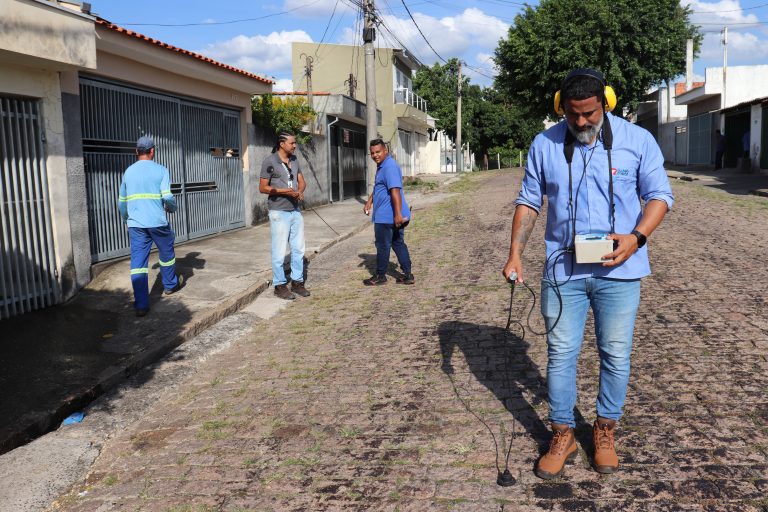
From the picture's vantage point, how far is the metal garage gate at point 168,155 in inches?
361

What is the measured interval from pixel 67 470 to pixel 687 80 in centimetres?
3659

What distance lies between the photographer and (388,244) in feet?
28.4

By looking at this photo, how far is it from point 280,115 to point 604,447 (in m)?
13.7

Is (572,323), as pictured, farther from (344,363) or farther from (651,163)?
(344,363)

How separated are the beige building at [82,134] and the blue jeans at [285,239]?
2279 millimetres

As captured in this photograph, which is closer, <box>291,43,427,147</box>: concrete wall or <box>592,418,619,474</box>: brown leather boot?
<box>592,418,619,474</box>: brown leather boot

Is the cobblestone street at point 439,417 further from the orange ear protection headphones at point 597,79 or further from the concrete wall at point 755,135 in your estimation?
the concrete wall at point 755,135

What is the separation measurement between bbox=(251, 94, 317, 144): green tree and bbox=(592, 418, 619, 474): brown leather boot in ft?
37.4

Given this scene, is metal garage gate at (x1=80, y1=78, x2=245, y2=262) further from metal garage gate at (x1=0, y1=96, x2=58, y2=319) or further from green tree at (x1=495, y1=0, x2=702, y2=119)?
green tree at (x1=495, y1=0, x2=702, y2=119)

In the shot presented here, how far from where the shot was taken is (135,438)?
4.57 meters

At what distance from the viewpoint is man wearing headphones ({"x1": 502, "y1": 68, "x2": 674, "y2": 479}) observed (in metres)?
3.35

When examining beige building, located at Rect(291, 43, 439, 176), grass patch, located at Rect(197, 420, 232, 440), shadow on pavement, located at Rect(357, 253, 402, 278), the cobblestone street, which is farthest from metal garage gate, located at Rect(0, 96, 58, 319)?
beige building, located at Rect(291, 43, 439, 176)

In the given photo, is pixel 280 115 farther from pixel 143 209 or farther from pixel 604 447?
pixel 604 447

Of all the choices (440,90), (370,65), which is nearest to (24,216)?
(370,65)
